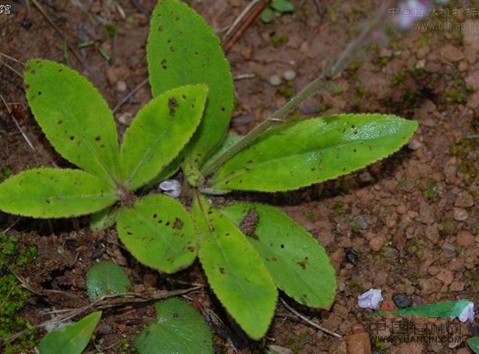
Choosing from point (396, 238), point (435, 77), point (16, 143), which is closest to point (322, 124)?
point (396, 238)

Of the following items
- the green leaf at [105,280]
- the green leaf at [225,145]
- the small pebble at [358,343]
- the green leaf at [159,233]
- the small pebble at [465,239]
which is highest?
the green leaf at [225,145]

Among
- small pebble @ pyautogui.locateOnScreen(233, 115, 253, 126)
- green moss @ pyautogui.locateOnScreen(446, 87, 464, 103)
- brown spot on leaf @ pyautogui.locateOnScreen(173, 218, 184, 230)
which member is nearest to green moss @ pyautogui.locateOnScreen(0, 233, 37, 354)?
brown spot on leaf @ pyautogui.locateOnScreen(173, 218, 184, 230)

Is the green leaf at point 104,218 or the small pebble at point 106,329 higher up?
the green leaf at point 104,218

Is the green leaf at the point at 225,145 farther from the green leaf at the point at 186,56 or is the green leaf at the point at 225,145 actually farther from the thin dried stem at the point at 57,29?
the thin dried stem at the point at 57,29

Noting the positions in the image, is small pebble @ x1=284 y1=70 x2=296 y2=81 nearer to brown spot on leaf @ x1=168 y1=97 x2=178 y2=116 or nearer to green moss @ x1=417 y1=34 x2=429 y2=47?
green moss @ x1=417 y1=34 x2=429 y2=47

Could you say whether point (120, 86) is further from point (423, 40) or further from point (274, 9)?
point (423, 40)

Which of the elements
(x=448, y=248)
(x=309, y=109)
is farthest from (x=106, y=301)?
(x=448, y=248)

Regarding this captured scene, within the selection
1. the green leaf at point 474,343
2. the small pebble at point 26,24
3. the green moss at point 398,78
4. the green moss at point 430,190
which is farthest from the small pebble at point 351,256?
the small pebble at point 26,24
